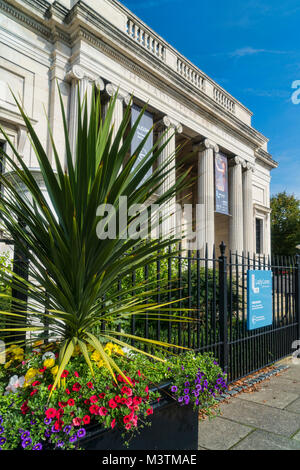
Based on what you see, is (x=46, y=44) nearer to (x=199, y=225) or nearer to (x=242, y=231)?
(x=199, y=225)

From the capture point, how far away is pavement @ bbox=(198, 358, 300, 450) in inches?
122

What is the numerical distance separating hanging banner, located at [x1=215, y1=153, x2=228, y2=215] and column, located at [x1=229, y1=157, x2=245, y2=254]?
6.37ft

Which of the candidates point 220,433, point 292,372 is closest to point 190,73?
point 292,372

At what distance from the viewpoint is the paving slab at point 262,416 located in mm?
3453

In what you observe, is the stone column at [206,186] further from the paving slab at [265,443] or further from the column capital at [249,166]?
the paving slab at [265,443]

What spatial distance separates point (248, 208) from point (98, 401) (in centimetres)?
2023

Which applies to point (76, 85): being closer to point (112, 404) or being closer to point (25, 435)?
point (112, 404)

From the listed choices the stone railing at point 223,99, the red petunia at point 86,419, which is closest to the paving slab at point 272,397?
the red petunia at point 86,419

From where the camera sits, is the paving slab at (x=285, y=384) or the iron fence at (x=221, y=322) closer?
the iron fence at (x=221, y=322)

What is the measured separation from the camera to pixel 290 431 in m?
3.38

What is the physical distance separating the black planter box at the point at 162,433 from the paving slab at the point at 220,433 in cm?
48

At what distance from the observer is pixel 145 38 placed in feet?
46.9

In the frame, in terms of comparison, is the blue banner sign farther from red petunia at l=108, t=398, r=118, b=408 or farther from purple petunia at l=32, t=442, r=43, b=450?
purple petunia at l=32, t=442, r=43, b=450
